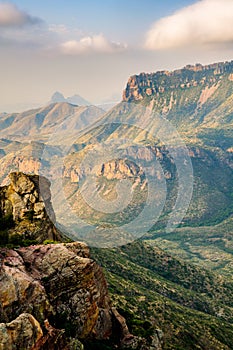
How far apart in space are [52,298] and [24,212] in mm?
19654

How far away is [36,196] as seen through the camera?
53156 mm

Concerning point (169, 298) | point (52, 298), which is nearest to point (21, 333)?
point (52, 298)

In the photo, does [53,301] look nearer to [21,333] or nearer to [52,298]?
[52,298]

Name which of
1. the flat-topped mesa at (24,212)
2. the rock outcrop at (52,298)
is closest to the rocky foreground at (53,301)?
the rock outcrop at (52,298)

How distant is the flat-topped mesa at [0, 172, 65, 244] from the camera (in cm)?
4691

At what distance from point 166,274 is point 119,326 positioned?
105 meters

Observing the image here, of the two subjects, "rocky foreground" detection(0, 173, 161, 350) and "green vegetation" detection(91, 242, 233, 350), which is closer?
"rocky foreground" detection(0, 173, 161, 350)

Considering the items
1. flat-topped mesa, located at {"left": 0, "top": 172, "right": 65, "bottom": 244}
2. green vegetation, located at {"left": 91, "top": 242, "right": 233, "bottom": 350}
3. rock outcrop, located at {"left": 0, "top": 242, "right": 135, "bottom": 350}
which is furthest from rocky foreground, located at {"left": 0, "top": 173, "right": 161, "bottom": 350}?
green vegetation, located at {"left": 91, "top": 242, "right": 233, "bottom": 350}

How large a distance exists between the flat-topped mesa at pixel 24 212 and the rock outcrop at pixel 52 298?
32.7 feet

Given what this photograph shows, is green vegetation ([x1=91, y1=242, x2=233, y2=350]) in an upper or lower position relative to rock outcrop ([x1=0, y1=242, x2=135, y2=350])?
lower

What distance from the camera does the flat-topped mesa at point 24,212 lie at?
46.9 meters

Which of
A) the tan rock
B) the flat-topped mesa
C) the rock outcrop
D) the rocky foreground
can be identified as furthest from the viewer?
the flat-topped mesa

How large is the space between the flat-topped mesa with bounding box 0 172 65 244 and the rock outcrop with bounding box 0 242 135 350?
9.95 m

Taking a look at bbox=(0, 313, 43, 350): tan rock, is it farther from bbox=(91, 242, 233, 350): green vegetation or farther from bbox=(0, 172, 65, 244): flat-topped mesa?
bbox=(91, 242, 233, 350): green vegetation
